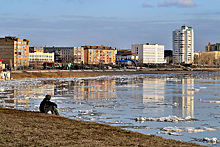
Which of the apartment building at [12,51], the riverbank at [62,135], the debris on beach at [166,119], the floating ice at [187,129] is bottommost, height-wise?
the floating ice at [187,129]

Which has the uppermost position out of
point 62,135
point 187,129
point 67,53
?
point 67,53

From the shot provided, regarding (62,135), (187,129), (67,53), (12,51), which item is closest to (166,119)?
(187,129)

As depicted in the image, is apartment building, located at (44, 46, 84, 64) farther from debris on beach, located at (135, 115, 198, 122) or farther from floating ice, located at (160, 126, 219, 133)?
floating ice, located at (160, 126, 219, 133)

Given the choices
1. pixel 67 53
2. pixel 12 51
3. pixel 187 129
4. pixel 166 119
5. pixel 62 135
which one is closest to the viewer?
pixel 62 135

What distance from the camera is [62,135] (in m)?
13.0

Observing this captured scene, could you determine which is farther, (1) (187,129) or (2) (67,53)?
(2) (67,53)

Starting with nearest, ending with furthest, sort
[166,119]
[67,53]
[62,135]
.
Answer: [62,135]
[166,119]
[67,53]

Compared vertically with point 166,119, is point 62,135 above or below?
above

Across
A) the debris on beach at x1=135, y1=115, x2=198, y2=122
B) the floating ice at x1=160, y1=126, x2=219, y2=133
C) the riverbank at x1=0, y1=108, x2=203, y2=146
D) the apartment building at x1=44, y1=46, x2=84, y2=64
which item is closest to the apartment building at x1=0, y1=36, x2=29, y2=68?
the apartment building at x1=44, y1=46, x2=84, y2=64

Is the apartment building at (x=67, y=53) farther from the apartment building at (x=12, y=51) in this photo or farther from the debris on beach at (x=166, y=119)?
the debris on beach at (x=166, y=119)

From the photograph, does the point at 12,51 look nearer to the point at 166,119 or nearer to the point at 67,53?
the point at 67,53

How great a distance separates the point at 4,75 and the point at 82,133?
199ft

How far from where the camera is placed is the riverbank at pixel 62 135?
38.1 feet

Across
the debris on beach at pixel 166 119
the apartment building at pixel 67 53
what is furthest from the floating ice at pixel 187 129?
the apartment building at pixel 67 53
